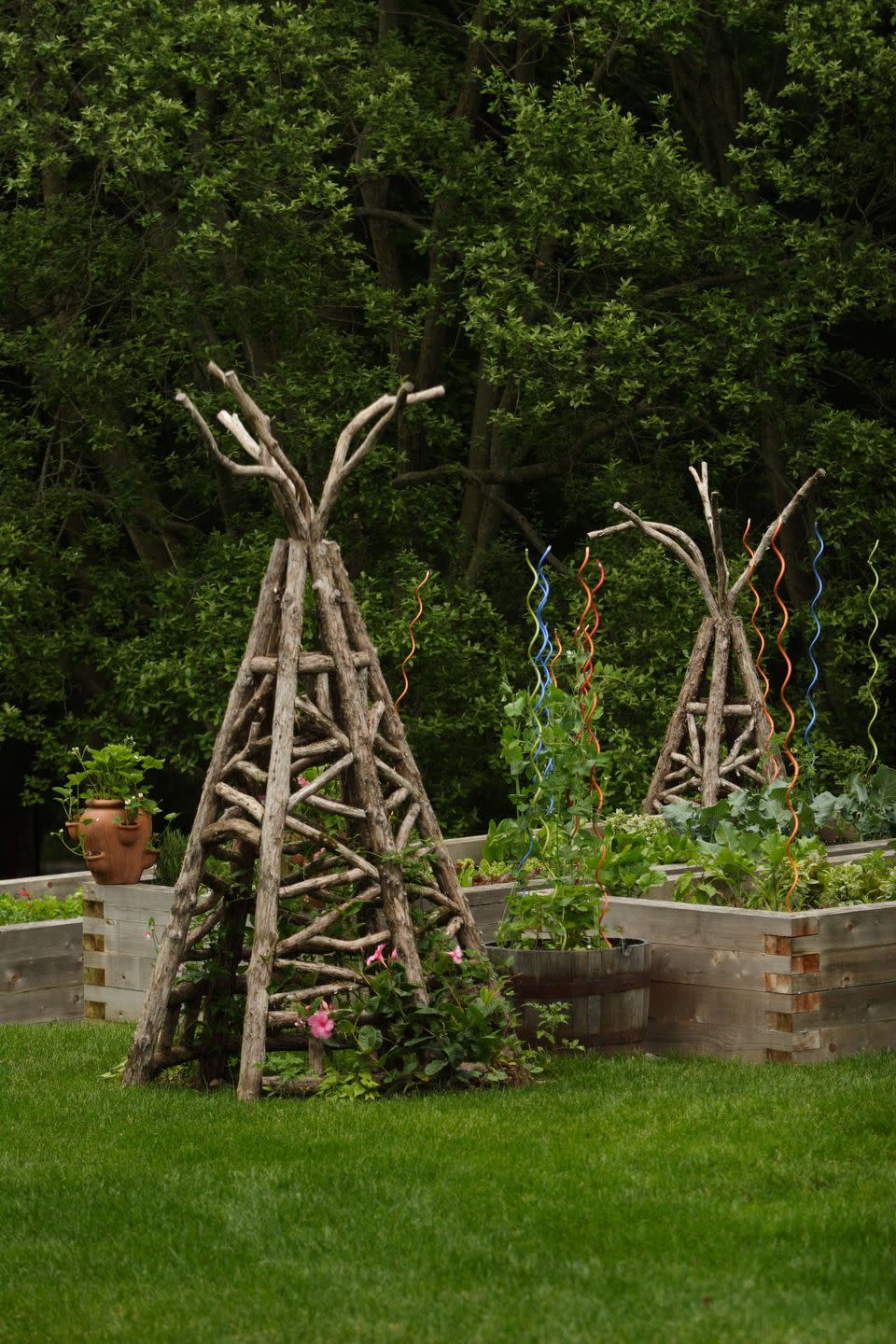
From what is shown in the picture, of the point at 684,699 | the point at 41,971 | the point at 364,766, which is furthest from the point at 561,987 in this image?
the point at 684,699

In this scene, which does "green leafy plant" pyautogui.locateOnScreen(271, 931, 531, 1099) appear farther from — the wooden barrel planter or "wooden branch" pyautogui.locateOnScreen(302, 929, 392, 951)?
A: the wooden barrel planter

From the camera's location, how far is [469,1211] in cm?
496

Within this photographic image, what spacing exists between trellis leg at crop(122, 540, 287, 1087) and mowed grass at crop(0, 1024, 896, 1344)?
181 mm

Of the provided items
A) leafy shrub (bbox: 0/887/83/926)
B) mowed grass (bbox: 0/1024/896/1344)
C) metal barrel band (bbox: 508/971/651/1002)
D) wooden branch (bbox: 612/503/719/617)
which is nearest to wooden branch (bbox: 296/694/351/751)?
metal barrel band (bbox: 508/971/651/1002)

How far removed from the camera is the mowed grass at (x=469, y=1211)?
4.17 metres

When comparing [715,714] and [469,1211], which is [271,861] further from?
[715,714]

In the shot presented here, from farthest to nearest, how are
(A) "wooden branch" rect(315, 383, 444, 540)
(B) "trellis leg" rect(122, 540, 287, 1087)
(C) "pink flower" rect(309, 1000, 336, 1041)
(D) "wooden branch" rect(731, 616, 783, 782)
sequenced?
(D) "wooden branch" rect(731, 616, 783, 782)
(A) "wooden branch" rect(315, 383, 444, 540)
(B) "trellis leg" rect(122, 540, 287, 1087)
(C) "pink flower" rect(309, 1000, 336, 1041)

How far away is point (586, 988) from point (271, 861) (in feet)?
4.30

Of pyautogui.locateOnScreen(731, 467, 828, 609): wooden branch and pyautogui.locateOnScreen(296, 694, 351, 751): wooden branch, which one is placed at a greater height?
pyautogui.locateOnScreen(731, 467, 828, 609): wooden branch

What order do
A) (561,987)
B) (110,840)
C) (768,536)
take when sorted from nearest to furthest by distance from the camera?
(561,987)
(110,840)
(768,536)

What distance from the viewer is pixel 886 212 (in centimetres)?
1380

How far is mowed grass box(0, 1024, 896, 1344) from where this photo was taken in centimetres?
417

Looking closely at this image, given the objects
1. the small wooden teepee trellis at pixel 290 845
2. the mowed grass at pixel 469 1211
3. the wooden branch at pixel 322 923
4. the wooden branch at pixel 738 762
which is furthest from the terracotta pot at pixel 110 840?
the wooden branch at pixel 738 762

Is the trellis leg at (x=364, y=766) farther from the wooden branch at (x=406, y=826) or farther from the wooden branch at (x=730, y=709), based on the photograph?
the wooden branch at (x=730, y=709)
